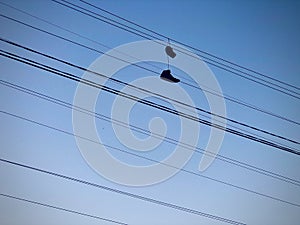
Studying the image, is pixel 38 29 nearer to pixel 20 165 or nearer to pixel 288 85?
pixel 20 165

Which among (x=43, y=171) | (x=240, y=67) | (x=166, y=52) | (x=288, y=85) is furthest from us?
(x=288, y=85)

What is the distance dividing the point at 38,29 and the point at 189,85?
2659mm

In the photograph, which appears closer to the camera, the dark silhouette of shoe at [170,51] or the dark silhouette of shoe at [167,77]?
the dark silhouette of shoe at [167,77]

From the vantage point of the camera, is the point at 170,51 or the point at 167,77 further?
the point at 170,51

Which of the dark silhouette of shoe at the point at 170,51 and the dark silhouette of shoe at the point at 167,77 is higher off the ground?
the dark silhouette of shoe at the point at 170,51

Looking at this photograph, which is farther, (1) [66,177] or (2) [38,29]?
(1) [66,177]

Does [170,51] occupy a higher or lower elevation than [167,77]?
higher

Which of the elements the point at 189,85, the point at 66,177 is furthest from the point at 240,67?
the point at 66,177

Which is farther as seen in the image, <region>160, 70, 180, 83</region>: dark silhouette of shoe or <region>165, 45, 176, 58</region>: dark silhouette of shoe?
<region>165, 45, 176, 58</region>: dark silhouette of shoe

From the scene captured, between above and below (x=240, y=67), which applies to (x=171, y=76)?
below

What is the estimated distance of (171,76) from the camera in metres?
5.23

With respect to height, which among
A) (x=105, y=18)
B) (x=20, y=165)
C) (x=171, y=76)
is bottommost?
(x=20, y=165)

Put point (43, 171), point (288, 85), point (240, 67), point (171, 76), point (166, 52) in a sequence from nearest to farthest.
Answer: point (171, 76) < point (166, 52) < point (43, 171) < point (240, 67) < point (288, 85)

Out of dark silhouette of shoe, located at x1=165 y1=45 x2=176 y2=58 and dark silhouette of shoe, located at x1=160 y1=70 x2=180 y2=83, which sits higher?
dark silhouette of shoe, located at x1=165 y1=45 x2=176 y2=58
